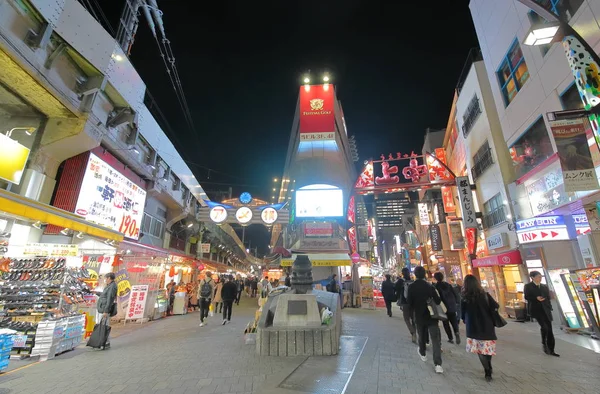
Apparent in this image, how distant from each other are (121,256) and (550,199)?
672 inches

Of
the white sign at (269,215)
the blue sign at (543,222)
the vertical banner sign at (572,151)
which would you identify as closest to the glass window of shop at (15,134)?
the white sign at (269,215)

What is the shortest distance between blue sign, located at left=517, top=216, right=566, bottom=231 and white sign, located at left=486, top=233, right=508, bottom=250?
2.54 metres

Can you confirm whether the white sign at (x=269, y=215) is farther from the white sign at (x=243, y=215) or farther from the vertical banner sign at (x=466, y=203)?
the vertical banner sign at (x=466, y=203)

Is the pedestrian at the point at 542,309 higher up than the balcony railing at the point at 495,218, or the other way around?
the balcony railing at the point at 495,218

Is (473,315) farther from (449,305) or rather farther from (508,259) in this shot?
(508,259)

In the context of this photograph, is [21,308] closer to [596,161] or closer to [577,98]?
[596,161]

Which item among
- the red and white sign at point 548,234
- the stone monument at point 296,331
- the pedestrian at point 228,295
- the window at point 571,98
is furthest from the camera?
the pedestrian at point 228,295

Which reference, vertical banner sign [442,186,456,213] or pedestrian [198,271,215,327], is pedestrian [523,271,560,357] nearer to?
pedestrian [198,271,215,327]

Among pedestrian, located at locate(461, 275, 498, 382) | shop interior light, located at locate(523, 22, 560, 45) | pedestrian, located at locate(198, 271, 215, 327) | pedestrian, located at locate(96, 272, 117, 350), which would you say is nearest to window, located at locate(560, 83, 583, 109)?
shop interior light, located at locate(523, 22, 560, 45)

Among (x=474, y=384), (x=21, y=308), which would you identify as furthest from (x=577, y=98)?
(x=21, y=308)

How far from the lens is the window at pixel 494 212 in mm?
14847

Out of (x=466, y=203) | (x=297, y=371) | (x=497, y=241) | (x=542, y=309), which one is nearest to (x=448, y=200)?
(x=466, y=203)

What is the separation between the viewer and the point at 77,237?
9.69 metres

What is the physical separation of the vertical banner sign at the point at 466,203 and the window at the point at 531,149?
3509mm
